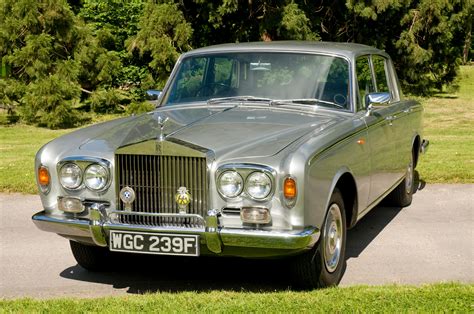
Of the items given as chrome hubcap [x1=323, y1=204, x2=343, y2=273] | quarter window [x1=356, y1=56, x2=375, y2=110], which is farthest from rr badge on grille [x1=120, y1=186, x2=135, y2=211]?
quarter window [x1=356, y1=56, x2=375, y2=110]

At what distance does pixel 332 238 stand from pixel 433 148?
7.56m

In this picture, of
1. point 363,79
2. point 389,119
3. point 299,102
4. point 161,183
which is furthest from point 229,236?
point 389,119

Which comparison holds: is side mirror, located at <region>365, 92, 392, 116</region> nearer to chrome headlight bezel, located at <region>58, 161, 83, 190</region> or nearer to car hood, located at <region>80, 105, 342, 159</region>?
car hood, located at <region>80, 105, 342, 159</region>

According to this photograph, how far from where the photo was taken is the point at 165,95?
22.5ft

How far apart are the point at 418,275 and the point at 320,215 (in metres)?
1.20

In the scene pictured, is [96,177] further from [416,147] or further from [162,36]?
Result: [162,36]

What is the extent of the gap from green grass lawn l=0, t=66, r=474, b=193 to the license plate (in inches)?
177

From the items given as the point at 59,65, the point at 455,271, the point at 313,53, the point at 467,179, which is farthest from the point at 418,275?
the point at 59,65

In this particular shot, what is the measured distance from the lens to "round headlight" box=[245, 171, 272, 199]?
4844 millimetres

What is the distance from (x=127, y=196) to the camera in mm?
5125

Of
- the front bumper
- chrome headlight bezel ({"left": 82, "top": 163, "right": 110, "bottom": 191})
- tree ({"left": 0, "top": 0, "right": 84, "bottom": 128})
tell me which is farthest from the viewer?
tree ({"left": 0, "top": 0, "right": 84, "bottom": 128})

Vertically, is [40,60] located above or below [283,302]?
above

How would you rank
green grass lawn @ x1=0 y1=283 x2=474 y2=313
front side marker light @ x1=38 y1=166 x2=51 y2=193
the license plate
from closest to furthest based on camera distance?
green grass lawn @ x1=0 y1=283 x2=474 y2=313
the license plate
front side marker light @ x1=38 y1=166 x2=51 y2=193

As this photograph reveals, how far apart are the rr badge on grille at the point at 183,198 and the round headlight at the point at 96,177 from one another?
55cm
